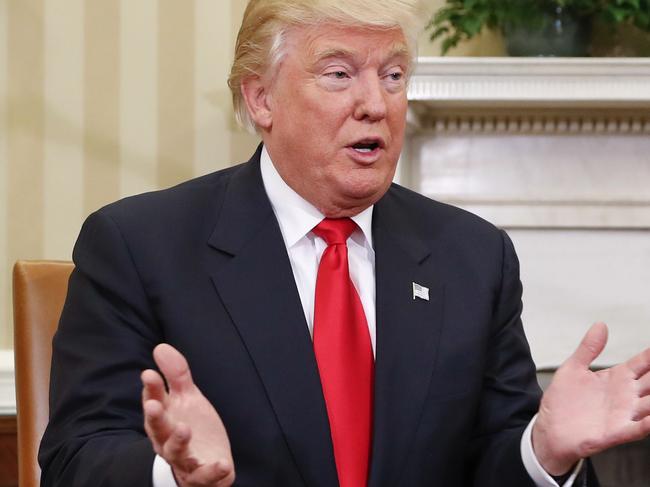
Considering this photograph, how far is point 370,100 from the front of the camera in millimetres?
1741

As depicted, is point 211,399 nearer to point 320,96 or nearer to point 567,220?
point 320,96

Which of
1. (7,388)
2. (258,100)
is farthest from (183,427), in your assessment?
(7,388)

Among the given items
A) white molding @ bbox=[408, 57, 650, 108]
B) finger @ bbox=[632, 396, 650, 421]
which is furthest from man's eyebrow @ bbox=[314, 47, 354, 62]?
white molding @ bbox=[408, 57, 650, 108]

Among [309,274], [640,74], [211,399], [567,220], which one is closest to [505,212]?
[567,220]

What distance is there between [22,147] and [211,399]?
1.49m

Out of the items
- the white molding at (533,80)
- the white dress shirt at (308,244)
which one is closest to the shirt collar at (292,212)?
the white dress shirt at (308,244)

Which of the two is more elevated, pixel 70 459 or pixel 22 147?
pixel 22 147

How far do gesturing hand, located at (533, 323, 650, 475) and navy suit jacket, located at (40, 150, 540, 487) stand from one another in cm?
17

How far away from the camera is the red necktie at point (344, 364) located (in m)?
1.67

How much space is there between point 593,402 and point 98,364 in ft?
2.25

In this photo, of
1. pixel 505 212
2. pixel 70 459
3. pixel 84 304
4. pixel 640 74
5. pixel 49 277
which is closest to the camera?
pixel 70 459

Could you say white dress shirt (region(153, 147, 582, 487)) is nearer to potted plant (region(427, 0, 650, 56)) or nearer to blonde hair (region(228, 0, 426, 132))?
blonde hair (region(228, 0, 426, 132))

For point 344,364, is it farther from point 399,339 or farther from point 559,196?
point 559,196

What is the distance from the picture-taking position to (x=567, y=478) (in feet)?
5.27
